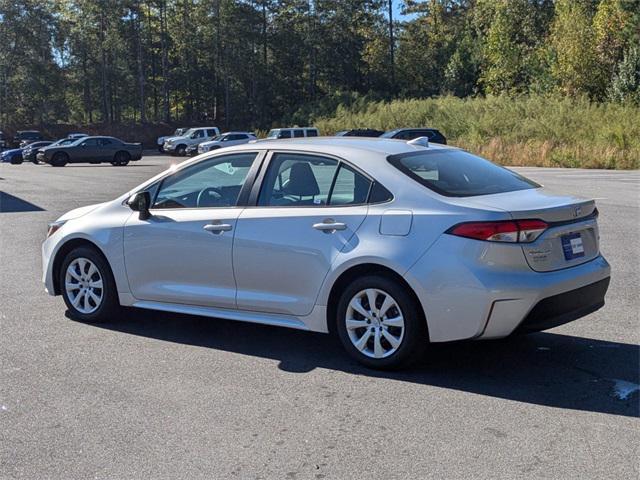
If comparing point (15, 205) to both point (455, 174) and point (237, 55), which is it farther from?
point (237, 55)

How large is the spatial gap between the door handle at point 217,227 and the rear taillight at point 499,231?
1806 millimetres

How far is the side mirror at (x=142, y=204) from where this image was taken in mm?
6668

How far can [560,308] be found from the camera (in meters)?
5.36

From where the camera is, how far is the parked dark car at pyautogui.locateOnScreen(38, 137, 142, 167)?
135 feet

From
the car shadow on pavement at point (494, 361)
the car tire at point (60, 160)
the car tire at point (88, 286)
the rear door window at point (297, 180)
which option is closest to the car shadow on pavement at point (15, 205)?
the car tire at point (88, 286)

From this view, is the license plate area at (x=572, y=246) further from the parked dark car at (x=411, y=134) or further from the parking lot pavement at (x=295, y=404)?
the parked dark car at (x=411, y=134)

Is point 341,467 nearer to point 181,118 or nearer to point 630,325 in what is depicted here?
point 630,325

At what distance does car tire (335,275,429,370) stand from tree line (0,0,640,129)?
216ft

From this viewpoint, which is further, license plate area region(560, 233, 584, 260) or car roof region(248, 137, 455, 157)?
car roof region(248, 137, 455, 157)

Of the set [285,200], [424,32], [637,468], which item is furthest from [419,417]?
[424,32]

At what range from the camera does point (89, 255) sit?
7.01m

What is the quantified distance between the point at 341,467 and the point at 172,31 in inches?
3267

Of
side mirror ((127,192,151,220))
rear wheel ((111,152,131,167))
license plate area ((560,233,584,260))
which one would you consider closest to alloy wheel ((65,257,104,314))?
side mirror ((127,192,151,220))

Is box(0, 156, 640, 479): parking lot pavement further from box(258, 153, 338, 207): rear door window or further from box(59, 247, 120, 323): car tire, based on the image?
box(258, 153, 338, 207): rear door window
